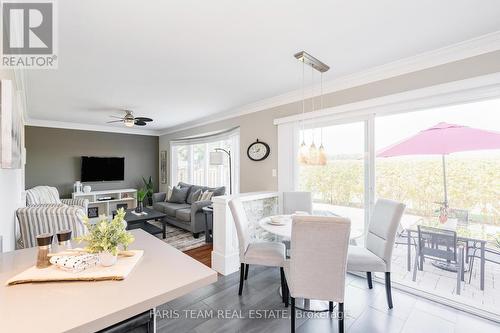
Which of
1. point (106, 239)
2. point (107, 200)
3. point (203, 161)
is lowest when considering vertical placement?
point (107, 200)

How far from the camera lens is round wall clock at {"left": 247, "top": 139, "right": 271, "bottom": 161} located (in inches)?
152

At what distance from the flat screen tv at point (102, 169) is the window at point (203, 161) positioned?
139 centimetres

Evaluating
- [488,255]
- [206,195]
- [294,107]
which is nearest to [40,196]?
[206,195]

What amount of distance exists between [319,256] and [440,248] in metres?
1.65

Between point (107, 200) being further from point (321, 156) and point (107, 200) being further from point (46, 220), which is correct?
point (321, 156)

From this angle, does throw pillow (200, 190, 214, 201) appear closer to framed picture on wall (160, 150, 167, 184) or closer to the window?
the window

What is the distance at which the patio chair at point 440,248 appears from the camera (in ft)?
7.61

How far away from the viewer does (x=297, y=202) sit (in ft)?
10.5

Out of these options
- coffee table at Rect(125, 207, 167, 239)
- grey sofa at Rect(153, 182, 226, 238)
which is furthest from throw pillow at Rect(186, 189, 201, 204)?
coffee table at Rect(125, 207, 167, 239)

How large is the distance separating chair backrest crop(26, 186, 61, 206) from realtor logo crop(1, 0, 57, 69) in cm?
230

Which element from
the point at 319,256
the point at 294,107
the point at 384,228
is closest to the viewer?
the point at 319,256

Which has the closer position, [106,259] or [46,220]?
[106,259]

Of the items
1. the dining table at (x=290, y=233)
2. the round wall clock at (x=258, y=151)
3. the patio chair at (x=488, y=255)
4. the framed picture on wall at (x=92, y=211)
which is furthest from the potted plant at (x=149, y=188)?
the patio chair at (x=488, y=255)

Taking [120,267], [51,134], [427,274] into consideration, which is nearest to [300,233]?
[120,267]
